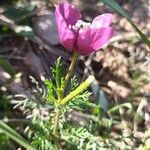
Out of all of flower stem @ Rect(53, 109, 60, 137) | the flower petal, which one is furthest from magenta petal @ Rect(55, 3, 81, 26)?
flower stem @ Rect(53, 109, 60, 137)

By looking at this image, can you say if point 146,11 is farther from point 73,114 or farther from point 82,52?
point 82,52

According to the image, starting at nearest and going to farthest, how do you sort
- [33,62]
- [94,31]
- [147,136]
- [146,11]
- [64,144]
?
[94,31]
[64,144]
[147,136]
[33,62]
[146,11]

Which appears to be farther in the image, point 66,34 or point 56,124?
point 56,124

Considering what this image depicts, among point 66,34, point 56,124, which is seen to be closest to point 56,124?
point 56,124

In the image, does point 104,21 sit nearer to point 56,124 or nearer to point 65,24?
point 65,24

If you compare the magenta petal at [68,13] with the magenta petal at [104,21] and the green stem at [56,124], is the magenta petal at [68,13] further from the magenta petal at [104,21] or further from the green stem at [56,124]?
the green stem at [56,124]

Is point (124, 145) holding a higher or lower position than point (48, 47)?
lower

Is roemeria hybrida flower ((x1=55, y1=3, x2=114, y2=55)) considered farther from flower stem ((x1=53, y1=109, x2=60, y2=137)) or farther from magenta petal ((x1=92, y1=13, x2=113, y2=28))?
flower stem ((x1=53, y1=109, x2=60, y2=137))

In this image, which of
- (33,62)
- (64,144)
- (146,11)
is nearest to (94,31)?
(64,144)
